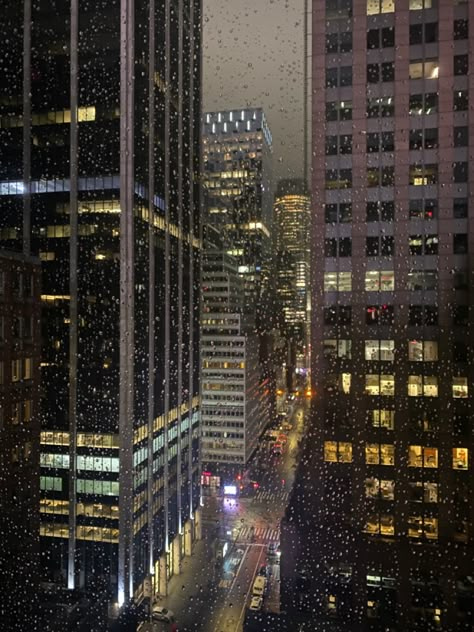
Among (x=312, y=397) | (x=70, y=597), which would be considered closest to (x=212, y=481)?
(x=70, y=597)

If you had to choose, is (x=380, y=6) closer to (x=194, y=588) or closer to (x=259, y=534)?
(x=194, y=588)

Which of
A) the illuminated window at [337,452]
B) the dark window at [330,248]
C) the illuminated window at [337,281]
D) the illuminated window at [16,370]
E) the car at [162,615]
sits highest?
the dark window at [330,248]

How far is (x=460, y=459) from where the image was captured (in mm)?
5645

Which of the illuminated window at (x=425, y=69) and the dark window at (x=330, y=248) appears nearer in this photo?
the illuminated window at (x=425, y=69)

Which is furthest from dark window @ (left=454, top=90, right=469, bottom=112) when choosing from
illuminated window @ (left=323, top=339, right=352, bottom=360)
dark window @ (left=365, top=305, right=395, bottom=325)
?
illuminated window @ (left=323, top=339, right=352, bottom=360)

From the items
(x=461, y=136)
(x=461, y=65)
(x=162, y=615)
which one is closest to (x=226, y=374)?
(x=162, y=615)

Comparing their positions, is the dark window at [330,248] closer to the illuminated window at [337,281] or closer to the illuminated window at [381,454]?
the illuminated window at [337,281]

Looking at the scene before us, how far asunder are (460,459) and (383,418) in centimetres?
86

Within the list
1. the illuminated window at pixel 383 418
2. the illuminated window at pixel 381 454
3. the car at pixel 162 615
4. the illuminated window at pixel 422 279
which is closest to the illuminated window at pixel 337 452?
the illuminated window at pixel 381 454

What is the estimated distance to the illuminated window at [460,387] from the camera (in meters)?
5.65

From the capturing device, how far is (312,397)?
20.0ft

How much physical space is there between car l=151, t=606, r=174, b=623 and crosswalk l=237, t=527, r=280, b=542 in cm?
326

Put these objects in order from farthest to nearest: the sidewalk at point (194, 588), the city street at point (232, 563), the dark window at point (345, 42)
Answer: the sidewalk at point (194, 588)
the city street at point (232, 563)
the dark window at point (345, 42)

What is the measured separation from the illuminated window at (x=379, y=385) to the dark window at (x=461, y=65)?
10.6 feet
